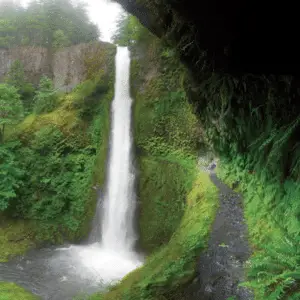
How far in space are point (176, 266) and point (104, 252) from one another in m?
4.75

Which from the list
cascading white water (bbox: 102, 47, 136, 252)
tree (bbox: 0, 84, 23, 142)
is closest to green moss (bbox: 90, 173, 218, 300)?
cascading white water (bbox: 102, 47, 136, 252)

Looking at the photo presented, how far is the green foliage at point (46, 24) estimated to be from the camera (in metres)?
20.6

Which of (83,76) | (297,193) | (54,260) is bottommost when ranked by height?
(54,260)

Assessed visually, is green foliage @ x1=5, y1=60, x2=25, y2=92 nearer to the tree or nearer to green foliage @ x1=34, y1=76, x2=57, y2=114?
green foliage @ x1=34, y1=76, x2=57, y2=114

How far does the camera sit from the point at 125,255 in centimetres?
904

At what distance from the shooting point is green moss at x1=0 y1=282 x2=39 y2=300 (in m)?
6.61

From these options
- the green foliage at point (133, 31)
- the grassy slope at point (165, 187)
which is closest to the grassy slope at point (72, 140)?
the green foliage at point (133, 31)

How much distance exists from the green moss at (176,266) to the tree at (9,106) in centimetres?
769

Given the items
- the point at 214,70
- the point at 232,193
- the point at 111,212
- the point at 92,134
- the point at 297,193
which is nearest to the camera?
the point at 297,193

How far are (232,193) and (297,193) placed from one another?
8.01 ft

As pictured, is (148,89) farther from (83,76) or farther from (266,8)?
(266,8)

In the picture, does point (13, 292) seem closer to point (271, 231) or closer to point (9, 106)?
point (271, 231)

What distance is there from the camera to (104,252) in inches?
367

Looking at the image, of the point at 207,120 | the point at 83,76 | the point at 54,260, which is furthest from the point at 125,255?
the point at 83,76
